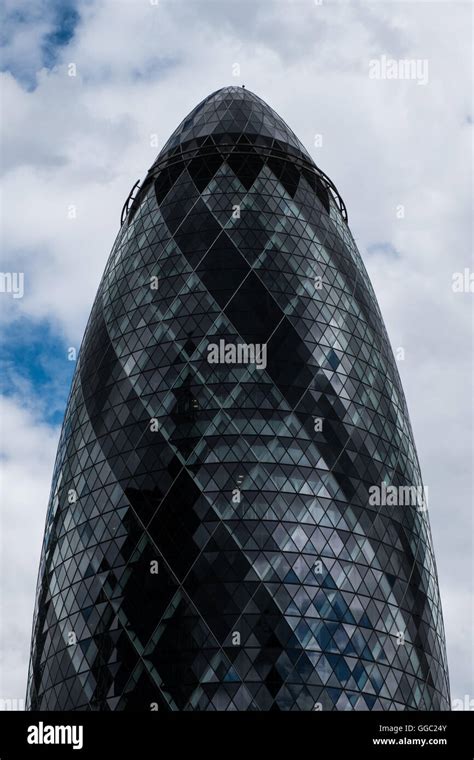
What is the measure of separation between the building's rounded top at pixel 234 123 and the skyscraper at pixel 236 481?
3.87ft

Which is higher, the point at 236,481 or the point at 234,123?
the point at 234,123

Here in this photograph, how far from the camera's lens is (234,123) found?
75188mm

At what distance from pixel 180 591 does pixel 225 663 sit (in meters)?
4.39

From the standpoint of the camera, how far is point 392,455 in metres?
66.1

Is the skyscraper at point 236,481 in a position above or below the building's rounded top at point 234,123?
below

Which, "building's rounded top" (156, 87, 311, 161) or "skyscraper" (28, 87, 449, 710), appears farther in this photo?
"building's rounded top" (156, 87, 311, 161)

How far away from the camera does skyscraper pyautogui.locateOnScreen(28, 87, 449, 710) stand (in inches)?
2223

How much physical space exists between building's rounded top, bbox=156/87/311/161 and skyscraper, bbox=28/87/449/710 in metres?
1.18

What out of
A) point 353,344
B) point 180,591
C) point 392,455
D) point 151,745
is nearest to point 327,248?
point 353,344

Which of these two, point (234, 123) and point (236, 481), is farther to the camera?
point (234, 123)

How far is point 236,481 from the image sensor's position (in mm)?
59875

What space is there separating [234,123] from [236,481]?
26949mm

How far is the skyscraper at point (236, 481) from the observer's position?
56469mm

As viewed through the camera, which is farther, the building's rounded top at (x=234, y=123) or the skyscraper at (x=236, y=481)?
the building's rounded top at (x=234, y=123)
